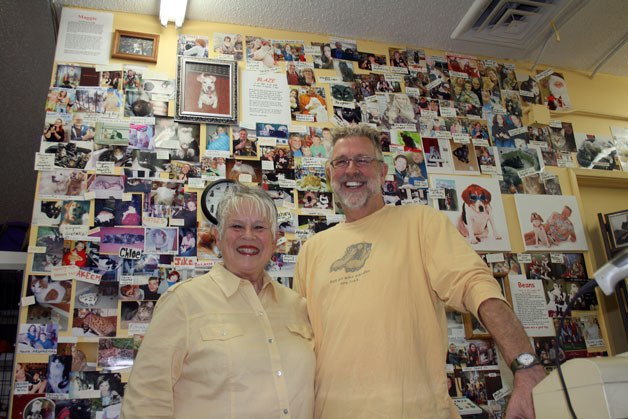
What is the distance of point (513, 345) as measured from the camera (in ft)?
3.85

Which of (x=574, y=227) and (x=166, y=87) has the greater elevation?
(x=166, y=87)

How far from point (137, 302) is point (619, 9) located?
330 cm

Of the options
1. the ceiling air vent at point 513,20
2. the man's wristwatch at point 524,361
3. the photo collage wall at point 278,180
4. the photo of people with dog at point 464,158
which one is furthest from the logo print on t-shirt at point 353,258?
the ceiling air vent at point 513,20

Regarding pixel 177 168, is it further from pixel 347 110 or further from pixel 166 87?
Result: pixel 347 110

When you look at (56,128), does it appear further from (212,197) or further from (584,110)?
(584,110)

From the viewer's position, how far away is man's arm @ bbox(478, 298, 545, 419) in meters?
1.03

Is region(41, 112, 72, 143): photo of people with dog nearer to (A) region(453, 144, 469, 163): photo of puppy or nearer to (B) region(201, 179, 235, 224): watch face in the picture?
(B) region(201, 179, 235, 224): watch face

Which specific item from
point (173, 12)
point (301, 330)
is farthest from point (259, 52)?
point (301, 330)

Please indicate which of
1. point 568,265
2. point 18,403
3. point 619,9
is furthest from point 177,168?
point 619,9

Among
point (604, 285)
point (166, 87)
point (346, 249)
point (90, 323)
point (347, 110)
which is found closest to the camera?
point (604, 285)

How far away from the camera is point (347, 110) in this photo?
2801 millimetres

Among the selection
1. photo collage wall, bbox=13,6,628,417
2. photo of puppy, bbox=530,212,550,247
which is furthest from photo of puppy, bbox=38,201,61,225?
photo of puppy, bbox=530,212,550,247

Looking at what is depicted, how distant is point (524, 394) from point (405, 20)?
241cm

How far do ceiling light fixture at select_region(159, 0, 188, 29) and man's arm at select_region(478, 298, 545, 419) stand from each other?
2.20 meters
